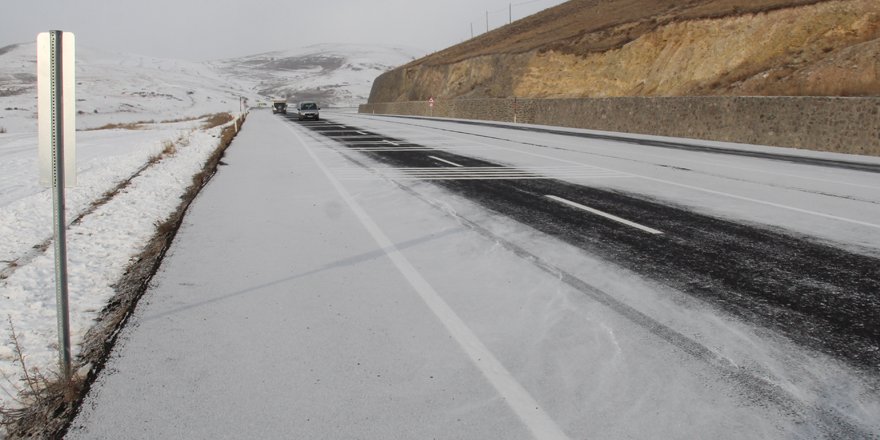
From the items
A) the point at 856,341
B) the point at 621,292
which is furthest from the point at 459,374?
the point at 856,341

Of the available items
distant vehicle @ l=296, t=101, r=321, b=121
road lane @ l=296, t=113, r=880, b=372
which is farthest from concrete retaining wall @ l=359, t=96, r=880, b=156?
distant vehicle @ l=296, t=101, r=321, b=121

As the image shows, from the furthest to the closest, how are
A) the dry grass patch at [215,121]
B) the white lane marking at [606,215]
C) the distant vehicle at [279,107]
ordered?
the distant vehicle at [279,107] < the dry grass patch at [215,121] < the white lane marking at [606,215]

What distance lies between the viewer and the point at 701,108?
25281 mm

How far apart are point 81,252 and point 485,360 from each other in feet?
16.9

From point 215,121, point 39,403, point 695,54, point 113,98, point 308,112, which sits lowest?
point 39,403

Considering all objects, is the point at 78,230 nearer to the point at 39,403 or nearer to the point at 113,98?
the point at 39,403

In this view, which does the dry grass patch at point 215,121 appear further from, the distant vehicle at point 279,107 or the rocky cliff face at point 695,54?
the distant vehicle at point 279,107

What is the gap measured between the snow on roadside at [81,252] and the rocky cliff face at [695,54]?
22.0 meters

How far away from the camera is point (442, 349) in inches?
163

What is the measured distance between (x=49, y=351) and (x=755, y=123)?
23.0 metres

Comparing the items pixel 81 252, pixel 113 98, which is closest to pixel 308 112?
pixel 81 252

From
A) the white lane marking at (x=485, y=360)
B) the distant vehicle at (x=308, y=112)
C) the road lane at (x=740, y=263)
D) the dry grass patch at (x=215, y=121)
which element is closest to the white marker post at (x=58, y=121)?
the white lane marking at (x=485, y=360)

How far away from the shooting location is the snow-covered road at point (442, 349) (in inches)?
128

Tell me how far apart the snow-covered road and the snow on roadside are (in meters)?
0.51
